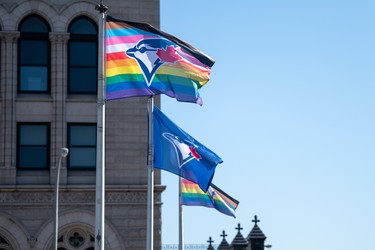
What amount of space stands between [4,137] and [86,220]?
4.51m

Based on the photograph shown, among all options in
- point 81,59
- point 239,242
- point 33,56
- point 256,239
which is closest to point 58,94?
point 81,59

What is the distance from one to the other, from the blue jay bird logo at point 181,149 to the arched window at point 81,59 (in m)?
10.7

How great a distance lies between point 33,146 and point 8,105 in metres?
1.89

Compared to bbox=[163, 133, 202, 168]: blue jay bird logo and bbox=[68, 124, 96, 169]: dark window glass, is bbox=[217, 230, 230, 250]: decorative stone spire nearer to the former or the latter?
bbox=[68, 124, 96, 169]: dark window glass

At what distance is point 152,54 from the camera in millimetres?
35000

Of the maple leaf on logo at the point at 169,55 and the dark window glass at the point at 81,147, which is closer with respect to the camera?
the maple leaf on logo at the point at 169,55

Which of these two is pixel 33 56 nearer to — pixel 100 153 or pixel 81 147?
pixel 81 147

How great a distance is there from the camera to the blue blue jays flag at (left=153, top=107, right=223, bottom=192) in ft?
130

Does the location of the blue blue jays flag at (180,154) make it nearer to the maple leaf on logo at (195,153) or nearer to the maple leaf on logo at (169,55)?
the maple leaf on logo at (195,153)

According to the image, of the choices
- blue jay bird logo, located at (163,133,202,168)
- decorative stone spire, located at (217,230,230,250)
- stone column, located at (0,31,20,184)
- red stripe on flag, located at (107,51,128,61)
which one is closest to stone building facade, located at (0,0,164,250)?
stone column, located at (0,31,20,184)

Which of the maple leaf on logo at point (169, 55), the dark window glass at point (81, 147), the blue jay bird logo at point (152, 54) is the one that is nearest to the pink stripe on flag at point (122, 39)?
the blue jay bird logo at point (152, 54)

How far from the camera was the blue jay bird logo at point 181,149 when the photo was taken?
39.8 m

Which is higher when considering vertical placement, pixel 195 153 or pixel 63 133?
pixel 63 133

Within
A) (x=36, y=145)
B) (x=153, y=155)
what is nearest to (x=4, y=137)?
(x=36, y=145)
